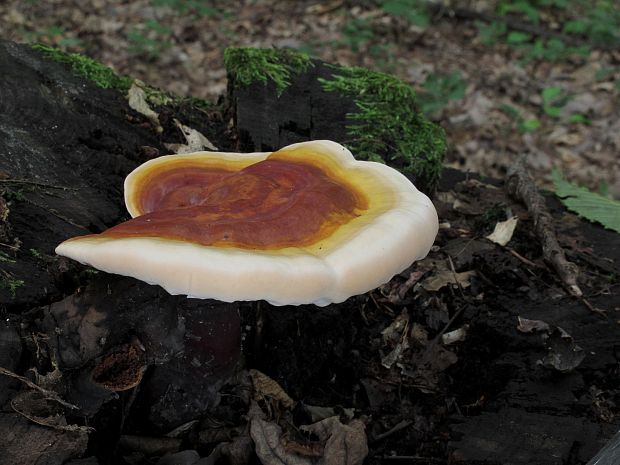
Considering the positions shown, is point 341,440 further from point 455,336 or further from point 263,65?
point 263,65

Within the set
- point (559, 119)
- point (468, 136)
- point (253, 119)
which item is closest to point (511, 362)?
point (253, 119)

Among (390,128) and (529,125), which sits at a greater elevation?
(390,128)

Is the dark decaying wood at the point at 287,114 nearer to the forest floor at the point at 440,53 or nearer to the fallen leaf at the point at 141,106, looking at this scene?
the fallen leaf at the point at 141,106

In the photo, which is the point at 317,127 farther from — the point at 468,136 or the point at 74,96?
the point at 468,136

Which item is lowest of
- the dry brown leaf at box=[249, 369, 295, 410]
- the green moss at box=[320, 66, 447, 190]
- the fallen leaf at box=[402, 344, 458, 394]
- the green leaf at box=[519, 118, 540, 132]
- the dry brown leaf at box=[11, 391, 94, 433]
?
the green leaf at box=[519, 118, 540, 132]

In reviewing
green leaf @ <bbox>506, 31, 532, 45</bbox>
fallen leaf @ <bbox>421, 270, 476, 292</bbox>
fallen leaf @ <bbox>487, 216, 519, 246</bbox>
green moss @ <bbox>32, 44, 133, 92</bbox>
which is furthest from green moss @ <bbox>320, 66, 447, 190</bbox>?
green leaf @ <bbox>506, 31, 532, 45</bbox>

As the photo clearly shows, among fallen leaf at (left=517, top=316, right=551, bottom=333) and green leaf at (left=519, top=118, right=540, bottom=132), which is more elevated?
fallen leaf at (left=517, top=316, right=551, bottom=333)

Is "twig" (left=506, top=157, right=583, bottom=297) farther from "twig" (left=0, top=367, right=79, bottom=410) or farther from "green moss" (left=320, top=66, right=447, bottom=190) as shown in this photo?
"twig" (left=0, top=367, right=79, bottom=410)

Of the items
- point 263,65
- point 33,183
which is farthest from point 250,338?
point 263,65
